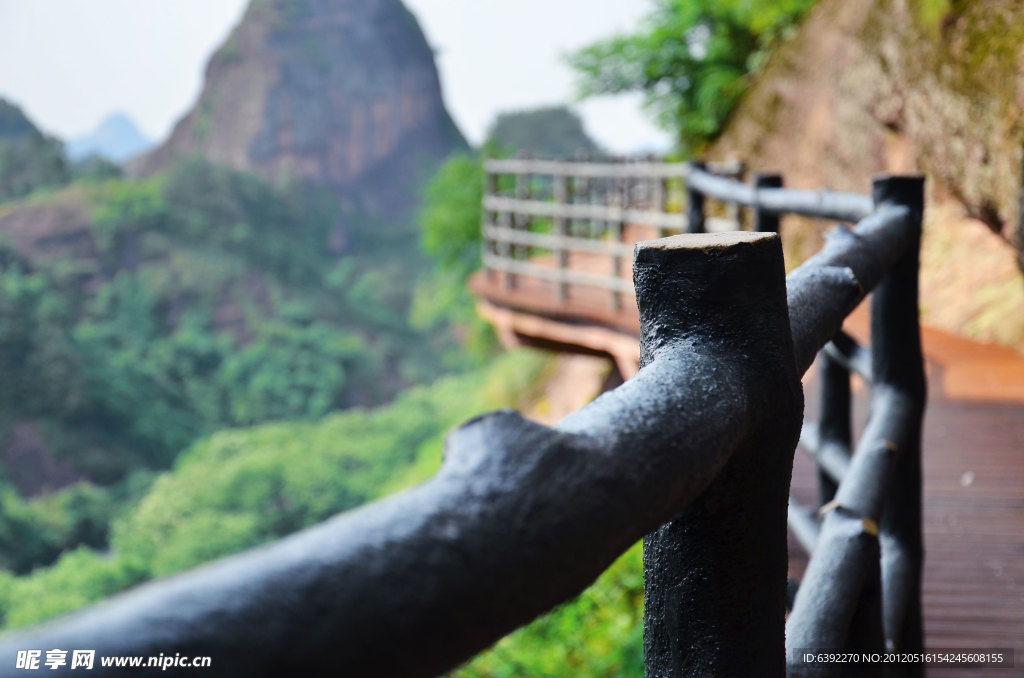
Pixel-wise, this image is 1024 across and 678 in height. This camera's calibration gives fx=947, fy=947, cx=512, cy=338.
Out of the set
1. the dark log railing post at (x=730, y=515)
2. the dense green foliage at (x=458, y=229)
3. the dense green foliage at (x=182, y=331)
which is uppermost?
the dark log railing post at (x=730, y=515)

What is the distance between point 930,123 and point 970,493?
129 inches

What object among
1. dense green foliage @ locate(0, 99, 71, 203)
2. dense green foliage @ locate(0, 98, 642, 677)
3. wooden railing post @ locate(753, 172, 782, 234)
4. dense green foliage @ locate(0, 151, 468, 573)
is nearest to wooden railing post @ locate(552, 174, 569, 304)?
wooden railing post @ locate(753, 172, 782, 234)

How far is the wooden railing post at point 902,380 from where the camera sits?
1.65 meters

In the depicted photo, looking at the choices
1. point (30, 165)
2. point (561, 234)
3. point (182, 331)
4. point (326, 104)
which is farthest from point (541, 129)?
point (561, 234)

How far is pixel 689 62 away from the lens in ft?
38.0

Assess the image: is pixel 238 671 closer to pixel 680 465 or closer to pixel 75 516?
pixel 680 465

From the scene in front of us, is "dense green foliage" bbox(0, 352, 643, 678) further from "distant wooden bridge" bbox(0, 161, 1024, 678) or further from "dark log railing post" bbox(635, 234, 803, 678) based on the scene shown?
"dark log railing post" bbox(635, 234, 803, 678)

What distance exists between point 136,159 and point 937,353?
58431 millimetres

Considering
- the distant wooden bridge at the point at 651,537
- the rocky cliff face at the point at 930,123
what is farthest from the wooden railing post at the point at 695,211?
the distant wooden bridge at the point at 651,537

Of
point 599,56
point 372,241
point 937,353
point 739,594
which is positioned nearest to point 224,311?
point 372,241

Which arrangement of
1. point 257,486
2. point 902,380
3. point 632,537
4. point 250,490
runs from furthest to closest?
point 257,486
point 250,490
point 902,380
point 632,537

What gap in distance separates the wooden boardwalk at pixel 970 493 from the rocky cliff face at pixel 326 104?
2031 inches

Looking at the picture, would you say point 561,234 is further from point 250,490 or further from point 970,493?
point 250,490

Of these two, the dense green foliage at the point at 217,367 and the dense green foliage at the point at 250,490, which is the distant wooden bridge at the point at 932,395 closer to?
the dense green foliage at the point at 217,367
